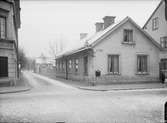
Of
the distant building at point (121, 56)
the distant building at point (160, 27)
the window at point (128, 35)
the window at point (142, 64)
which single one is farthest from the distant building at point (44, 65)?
the window at point (142, 64)

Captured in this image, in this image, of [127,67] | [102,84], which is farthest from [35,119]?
[127,67]

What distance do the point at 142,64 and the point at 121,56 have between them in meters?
2.93

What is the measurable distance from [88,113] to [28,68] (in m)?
99.0

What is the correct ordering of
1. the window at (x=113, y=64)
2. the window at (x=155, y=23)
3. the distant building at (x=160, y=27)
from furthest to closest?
the window at (x=155, y=23), the distant building at (x=160, y=27), the window at (x=113, y=64)

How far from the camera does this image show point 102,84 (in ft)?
56.6

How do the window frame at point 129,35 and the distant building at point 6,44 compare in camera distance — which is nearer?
the distant building at point 6,44

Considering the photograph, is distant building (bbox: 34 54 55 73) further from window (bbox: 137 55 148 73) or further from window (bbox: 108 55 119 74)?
window (bbox: 137 55 148 73)

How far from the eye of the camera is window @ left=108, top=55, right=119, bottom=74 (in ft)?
58.9

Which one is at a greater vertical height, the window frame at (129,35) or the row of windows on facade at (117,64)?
the window frame at (129,35)

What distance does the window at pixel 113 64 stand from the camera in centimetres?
1794

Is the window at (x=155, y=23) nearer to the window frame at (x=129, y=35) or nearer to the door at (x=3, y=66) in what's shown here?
the window frame at (x=129, y=35)

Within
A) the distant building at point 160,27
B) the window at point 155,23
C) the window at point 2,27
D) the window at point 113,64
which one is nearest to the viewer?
the window at point 2,27

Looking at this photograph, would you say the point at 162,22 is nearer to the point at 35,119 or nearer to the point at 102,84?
the point at 102,84

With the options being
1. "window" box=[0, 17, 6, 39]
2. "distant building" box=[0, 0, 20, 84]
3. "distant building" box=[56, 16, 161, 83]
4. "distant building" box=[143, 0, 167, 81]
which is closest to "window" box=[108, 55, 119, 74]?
"distant building" box=[56, 16, 161, 83]
